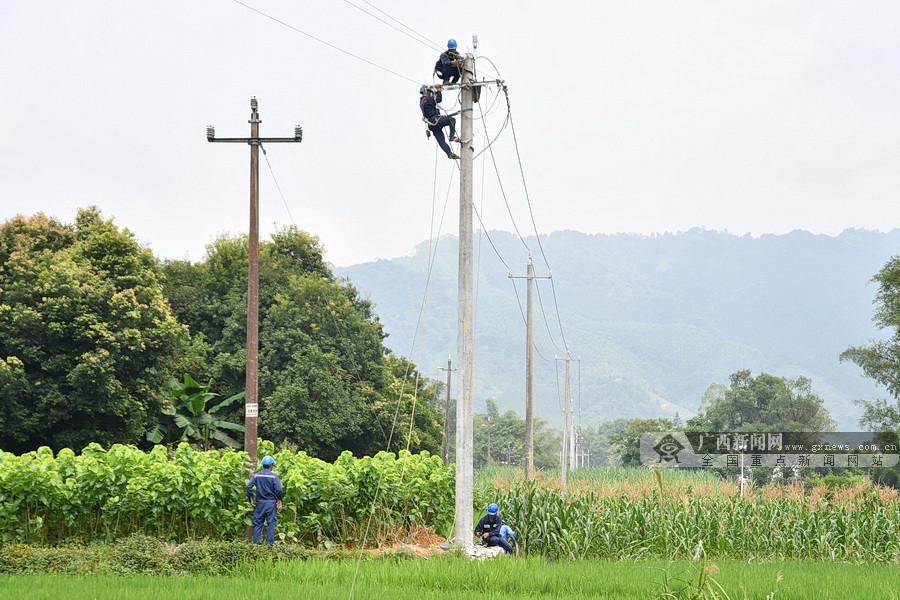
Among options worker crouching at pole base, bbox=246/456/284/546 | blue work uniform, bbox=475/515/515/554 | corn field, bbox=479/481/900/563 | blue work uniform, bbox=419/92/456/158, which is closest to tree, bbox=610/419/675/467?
corn field, bbox=479/481/900/563

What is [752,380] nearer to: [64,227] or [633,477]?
[633,477]

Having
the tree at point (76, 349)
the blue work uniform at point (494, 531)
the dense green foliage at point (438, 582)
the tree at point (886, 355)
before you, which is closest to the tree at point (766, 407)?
the tree at point (886, 355)

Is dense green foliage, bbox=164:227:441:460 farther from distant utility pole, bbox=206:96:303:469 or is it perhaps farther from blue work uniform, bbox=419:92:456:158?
blue work uniform, bbox=419:92:456:158

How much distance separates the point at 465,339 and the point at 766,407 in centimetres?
6571

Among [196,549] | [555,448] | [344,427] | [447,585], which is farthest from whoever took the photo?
[555,448]

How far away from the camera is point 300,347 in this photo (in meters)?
46.6

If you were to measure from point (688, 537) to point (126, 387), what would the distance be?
21.2 meters

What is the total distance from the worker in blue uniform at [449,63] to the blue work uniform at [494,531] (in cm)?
810

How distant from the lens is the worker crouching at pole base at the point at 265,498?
698 inches

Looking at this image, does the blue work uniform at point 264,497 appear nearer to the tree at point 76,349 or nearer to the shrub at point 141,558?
the shrub at point 141,558

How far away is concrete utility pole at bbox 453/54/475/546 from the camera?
17.9 metres

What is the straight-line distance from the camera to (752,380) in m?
80.5

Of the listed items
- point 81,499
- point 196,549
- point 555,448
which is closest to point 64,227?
point 81,499

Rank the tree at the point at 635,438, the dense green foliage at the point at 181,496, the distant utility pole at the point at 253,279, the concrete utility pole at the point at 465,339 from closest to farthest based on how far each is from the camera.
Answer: the dense green foliage at the point at 181,496 → the concrete utility pole at the point at 465,339 → the distant utility pole at the point at 253,279 → the tree at the point at 635,438
